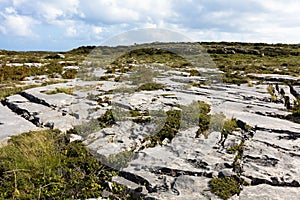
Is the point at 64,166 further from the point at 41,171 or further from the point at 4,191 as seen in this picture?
the point at 4,191

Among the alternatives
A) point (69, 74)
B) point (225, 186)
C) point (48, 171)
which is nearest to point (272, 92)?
point (225, 186)

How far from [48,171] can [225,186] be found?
391 centimetres

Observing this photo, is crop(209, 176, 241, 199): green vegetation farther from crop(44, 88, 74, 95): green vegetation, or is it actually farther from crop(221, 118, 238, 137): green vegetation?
crop(44, 88, 74, 95): green vegetation

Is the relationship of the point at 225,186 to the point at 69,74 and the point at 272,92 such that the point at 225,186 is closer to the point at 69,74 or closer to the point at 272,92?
the point at 272,92

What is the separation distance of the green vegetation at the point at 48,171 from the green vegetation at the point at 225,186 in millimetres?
1972

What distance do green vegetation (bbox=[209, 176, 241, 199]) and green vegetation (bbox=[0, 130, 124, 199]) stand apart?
1972mm

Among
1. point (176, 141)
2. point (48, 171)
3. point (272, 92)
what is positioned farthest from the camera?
point (272, 92)

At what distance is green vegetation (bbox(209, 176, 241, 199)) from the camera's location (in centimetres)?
671

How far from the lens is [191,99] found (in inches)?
555

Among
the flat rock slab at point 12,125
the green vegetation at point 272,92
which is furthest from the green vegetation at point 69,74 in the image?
the green vegetation at point 272,92

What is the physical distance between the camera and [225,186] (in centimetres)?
695

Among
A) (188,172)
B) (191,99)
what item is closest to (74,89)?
(191,99)

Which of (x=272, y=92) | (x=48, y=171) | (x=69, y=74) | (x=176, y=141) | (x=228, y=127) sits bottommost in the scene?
(x=48, y=171)

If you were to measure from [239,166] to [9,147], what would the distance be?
570cm
